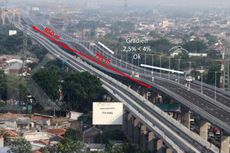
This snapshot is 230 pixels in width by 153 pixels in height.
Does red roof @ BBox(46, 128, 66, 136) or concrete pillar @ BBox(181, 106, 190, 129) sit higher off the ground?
red roof @ BBox(46, 128, 66, 136)

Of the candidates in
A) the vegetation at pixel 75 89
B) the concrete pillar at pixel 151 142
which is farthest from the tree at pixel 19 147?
the vegetation at pixel 75 89

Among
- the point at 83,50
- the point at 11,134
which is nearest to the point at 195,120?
the point at 11,134

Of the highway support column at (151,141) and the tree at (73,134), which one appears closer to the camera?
the highway support column at (151,141)

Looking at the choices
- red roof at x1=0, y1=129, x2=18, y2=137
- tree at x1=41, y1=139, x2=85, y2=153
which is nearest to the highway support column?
tree at x1=41, y1=139, x2=85, y2=153

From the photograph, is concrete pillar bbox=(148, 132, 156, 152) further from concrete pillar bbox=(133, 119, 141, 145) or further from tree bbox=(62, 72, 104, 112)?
tree bbox=(62, 72, 104, 112)

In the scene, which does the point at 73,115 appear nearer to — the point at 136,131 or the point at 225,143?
the point at 136,131

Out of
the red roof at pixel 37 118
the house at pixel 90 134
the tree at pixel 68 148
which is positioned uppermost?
the tree at pixel 68 148

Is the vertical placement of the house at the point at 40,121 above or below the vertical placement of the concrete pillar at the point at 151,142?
below

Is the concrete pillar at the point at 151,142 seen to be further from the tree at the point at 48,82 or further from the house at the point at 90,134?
the tree at the point at 48,82

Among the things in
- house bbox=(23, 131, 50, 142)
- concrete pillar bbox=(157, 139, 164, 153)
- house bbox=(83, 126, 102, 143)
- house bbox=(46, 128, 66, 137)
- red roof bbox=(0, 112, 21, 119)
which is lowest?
red roof bbox=(0, 112, 21, 119)
